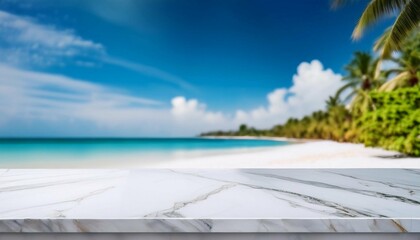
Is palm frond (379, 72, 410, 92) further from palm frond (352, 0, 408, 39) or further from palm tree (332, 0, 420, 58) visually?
palm frond (352, 0, 408, 39)

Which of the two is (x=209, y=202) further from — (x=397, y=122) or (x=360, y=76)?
(x=360, y=76)

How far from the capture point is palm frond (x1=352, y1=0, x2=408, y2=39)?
486cm

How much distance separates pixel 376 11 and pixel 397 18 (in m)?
0.34

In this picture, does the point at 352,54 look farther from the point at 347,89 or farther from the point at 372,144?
the point at 372,144

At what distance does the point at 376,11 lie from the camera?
16.3ft

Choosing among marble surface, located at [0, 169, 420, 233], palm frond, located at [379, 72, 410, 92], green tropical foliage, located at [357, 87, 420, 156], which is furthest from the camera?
palm frond, located at [379, 72, 410, 92]

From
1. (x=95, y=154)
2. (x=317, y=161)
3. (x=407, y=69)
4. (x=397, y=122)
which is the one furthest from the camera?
(x=95, y=154)

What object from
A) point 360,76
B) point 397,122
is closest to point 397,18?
point 397,122

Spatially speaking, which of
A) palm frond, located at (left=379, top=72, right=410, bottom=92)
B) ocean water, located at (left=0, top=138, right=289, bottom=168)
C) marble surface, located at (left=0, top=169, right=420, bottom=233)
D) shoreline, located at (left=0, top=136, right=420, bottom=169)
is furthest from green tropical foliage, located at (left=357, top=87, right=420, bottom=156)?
ocean water, located at (left=0, top=138, right=289, bottom=168)

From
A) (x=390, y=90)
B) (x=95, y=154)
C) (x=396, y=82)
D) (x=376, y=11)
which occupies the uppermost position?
(x=396, y=82)

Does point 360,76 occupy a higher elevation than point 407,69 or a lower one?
higher

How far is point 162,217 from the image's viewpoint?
118cm

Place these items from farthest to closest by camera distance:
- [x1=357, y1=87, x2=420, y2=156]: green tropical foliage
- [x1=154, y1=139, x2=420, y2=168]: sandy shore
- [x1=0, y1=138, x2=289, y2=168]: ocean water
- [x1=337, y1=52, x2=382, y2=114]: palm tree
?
[x1=337, y1=52, x2=382, y2=114]: palm tree
[x1=0, y1=138, x2=289, y2=168]: ocean water
[x1=357, y1=87, x2=420, y2=156]: green tropical foliage
[x1=154, y1=139, x2=420, y2=168]: sandy shore

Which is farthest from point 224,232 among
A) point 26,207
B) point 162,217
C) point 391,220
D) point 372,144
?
point 372,144
